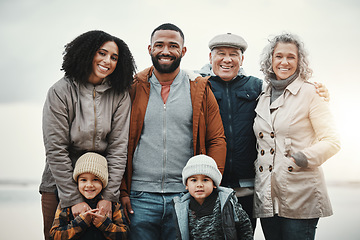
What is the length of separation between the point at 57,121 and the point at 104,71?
0.47 meters

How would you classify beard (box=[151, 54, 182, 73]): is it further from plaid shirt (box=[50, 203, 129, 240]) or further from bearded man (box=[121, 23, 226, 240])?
plaid shirt (box=[50, 203, 129, 240])

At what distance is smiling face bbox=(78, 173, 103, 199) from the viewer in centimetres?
247

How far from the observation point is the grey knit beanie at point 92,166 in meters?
2.43

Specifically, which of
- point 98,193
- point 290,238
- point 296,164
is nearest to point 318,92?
point 296,164

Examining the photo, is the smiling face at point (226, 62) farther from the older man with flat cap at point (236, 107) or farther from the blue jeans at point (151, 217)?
the blue jeans at point (151, 217)

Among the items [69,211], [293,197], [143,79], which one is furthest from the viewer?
[143,79]


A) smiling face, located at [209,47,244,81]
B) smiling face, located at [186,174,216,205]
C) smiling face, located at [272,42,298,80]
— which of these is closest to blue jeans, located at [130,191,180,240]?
smiling face, located at [186,174,216,205]

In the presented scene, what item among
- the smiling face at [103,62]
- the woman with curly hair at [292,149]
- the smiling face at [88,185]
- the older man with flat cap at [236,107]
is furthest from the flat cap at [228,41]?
the smiling face at [88,185]

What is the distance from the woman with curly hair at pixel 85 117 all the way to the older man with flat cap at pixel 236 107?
31.8 inches

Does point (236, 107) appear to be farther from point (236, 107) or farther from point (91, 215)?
point (91, 215)

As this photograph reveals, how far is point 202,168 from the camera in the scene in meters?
2.49

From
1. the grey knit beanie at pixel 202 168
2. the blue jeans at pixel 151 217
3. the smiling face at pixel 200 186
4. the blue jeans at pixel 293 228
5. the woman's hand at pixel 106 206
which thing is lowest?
the blue jeans at pixel 293 228

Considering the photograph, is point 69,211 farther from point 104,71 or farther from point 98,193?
point 104,71

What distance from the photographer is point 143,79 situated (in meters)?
2.88
